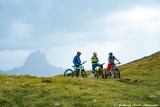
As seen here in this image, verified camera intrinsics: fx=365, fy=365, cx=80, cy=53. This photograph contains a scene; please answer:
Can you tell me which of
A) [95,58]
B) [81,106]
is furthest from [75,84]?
[95,58]

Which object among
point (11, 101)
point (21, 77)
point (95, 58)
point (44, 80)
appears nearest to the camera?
point (11, 101)

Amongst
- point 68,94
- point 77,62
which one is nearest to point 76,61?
point 77,62

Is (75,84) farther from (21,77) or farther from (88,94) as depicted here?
(21,77)

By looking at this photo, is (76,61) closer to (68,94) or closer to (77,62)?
(77,62)

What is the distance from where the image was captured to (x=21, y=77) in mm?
38688

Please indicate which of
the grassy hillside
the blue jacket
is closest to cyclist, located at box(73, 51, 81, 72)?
the blue jacket

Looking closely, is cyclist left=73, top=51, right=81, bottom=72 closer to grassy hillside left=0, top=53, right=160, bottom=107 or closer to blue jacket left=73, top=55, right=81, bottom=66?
blue jacket left=73, top=55, right=81, bottom=66

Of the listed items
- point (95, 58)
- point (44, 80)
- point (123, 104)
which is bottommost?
point (123, 104)

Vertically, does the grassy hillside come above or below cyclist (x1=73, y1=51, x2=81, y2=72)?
below

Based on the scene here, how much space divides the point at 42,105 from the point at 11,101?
3.07m

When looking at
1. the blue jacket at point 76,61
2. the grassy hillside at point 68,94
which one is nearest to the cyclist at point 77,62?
the blue jacket at point 76,61

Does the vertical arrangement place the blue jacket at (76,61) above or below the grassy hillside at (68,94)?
above

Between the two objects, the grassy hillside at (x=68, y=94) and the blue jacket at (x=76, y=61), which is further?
the blue jacket at (x=76, y=61)

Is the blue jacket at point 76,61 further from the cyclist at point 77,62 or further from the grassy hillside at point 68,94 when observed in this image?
the grassy hillside at point 68,94
